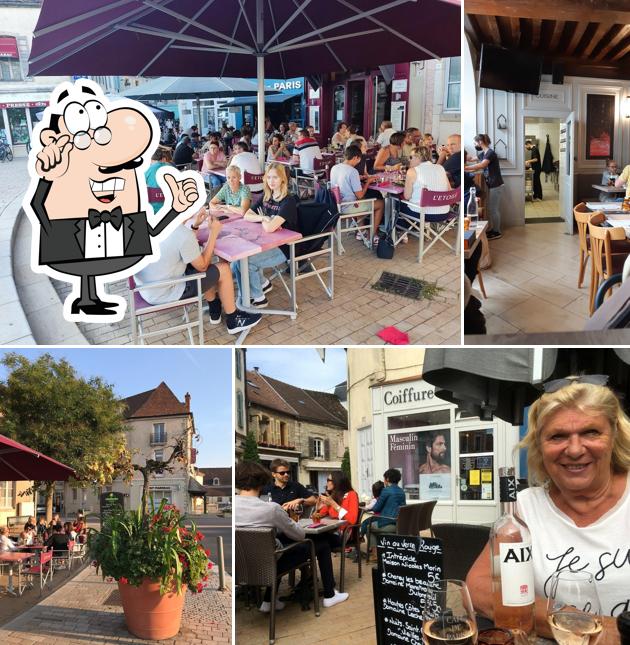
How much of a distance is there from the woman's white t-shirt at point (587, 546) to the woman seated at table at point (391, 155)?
1.39m

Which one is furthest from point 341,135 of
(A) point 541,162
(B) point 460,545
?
(B) point 460,545

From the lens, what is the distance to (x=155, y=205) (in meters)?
2.67

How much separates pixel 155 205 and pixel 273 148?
566 millimetres

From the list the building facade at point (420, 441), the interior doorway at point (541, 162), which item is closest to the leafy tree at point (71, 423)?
the building facade at point (420, 441)

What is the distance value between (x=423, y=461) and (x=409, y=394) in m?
0.32

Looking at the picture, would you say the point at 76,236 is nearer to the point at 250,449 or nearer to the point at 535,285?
the point at 250,449

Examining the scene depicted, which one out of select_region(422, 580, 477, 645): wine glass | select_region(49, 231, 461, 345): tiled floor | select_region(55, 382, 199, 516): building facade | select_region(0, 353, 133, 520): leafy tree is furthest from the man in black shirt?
select_region(422, 580, 477, 645): wine glass

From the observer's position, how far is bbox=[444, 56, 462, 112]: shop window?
92.5 inches

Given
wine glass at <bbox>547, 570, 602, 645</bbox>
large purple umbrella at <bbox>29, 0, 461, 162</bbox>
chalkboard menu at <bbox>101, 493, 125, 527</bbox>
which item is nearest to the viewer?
wine glass at <bbox>547, 570, 602, 645</bbox>

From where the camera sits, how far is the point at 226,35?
2.54m

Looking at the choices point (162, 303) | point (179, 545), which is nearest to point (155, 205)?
point (162, 303)

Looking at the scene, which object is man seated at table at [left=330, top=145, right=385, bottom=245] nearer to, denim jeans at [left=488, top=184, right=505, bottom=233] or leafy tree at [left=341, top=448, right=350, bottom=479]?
denim jeans at [left=488, top=184, right=505, bottom=233]

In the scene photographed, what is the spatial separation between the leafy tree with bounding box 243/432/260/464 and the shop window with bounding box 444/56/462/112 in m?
1.73

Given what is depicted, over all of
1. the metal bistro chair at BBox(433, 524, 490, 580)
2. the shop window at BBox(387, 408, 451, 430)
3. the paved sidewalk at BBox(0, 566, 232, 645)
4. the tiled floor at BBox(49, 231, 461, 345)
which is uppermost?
the tiled floor at BBox(49, 231, 461, 345)
